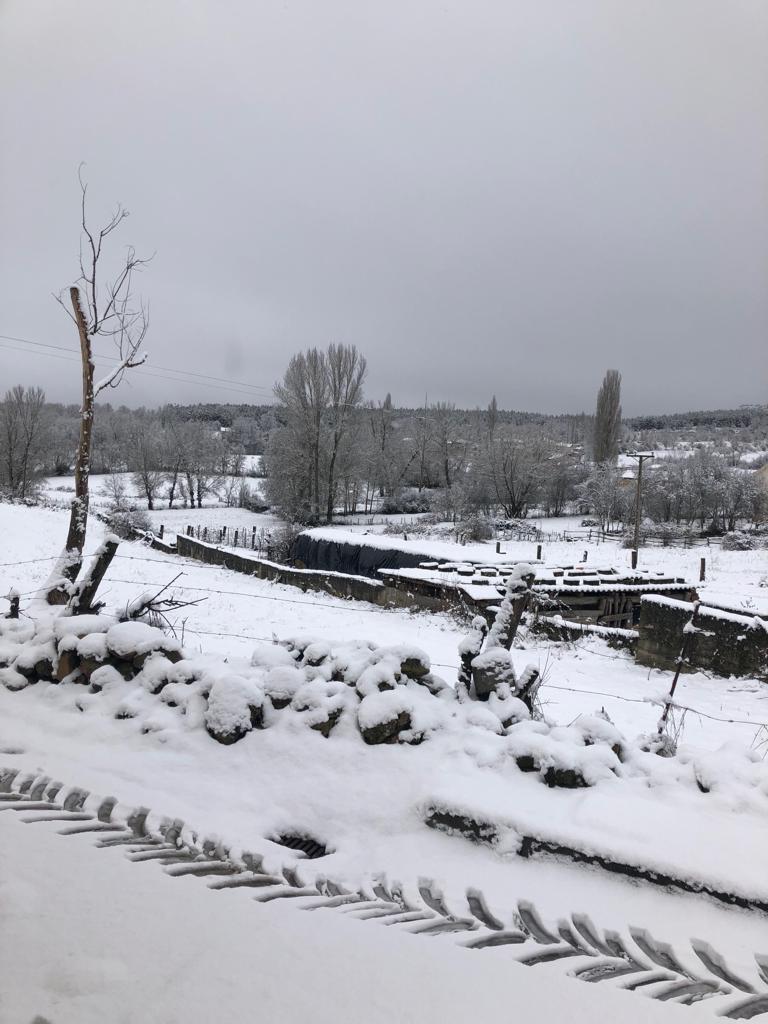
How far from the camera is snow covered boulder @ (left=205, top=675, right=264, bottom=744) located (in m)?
3.71

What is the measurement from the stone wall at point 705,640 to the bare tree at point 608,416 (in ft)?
61.5

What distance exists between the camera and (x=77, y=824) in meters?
2.90

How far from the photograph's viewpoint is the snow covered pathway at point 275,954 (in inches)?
72.7

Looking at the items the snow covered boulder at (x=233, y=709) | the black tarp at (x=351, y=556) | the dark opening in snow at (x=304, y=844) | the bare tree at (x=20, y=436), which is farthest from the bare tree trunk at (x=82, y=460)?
the bare tree at (x=20, y=436)

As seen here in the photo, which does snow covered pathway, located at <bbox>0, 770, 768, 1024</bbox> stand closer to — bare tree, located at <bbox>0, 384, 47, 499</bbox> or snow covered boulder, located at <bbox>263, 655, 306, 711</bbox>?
snow covered boulder, located at <bbox>263, 655, 306, 711</bbox>

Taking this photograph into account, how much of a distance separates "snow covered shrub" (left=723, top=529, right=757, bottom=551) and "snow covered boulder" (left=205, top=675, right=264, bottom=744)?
2771 cm

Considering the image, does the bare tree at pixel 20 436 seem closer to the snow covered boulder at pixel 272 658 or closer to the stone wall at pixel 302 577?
the stone wall at pixel 302 577

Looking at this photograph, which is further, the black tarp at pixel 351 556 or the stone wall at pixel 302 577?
the black tarp at pixel 351 556

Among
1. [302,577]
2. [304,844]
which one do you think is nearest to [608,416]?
[302,577]

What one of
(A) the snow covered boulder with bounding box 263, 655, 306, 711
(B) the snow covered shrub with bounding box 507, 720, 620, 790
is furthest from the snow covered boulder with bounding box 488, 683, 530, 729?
(A) the snow covered boulder with bounding box 263, 655, 306, 711

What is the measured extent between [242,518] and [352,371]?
11333 mm

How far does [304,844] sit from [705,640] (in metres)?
6.79

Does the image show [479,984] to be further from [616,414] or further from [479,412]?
[479,412]

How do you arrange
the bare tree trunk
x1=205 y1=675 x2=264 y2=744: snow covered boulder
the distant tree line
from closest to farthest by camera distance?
1. x1=205 y1=675 x2=264 y2=744: snow covered boulder
2. the bare tree trunk
3. the distant tree line
